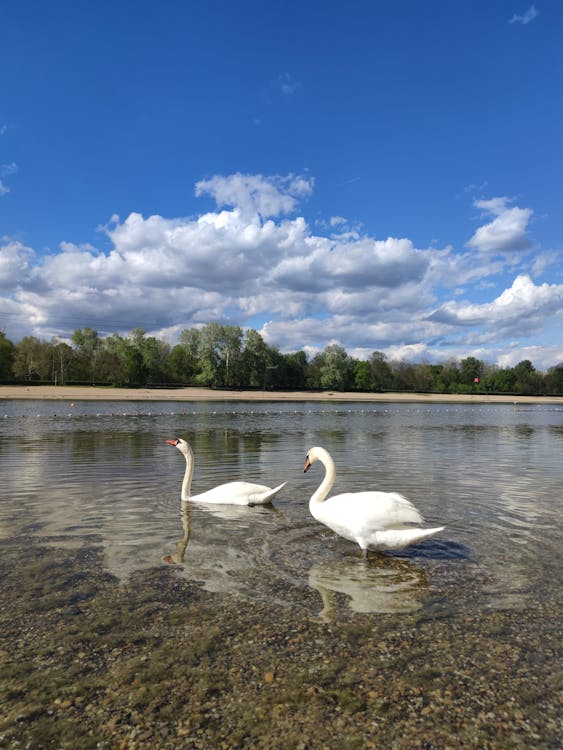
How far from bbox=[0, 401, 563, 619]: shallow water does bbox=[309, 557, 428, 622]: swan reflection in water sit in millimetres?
25

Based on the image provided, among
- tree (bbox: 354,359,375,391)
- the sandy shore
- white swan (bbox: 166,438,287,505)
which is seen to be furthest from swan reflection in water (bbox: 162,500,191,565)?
tree (bbox: 354,359,375,391)

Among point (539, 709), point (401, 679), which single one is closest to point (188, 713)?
point (401, 679)

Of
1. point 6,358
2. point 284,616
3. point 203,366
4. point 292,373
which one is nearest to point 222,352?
point 203,366

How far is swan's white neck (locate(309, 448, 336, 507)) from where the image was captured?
8.50 m

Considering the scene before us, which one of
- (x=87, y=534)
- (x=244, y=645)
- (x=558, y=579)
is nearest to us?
(x=244, y=645)

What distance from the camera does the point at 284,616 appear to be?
560 centimetres

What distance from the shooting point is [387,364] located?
171m

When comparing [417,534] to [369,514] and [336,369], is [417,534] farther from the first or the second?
[336,369]

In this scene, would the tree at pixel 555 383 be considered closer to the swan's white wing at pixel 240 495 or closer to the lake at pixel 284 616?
the lake at pixel 284 616

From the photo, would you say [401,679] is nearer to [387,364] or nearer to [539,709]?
[539,709]

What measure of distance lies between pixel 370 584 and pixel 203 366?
118m

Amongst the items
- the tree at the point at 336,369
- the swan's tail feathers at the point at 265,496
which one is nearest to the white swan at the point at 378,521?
the swan's tail feathers at the point at 265,496

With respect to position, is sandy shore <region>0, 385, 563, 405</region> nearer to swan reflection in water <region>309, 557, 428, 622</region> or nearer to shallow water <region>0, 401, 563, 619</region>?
shallow water <region>0, 401, 563, 619</region>

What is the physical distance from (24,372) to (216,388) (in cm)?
4187
